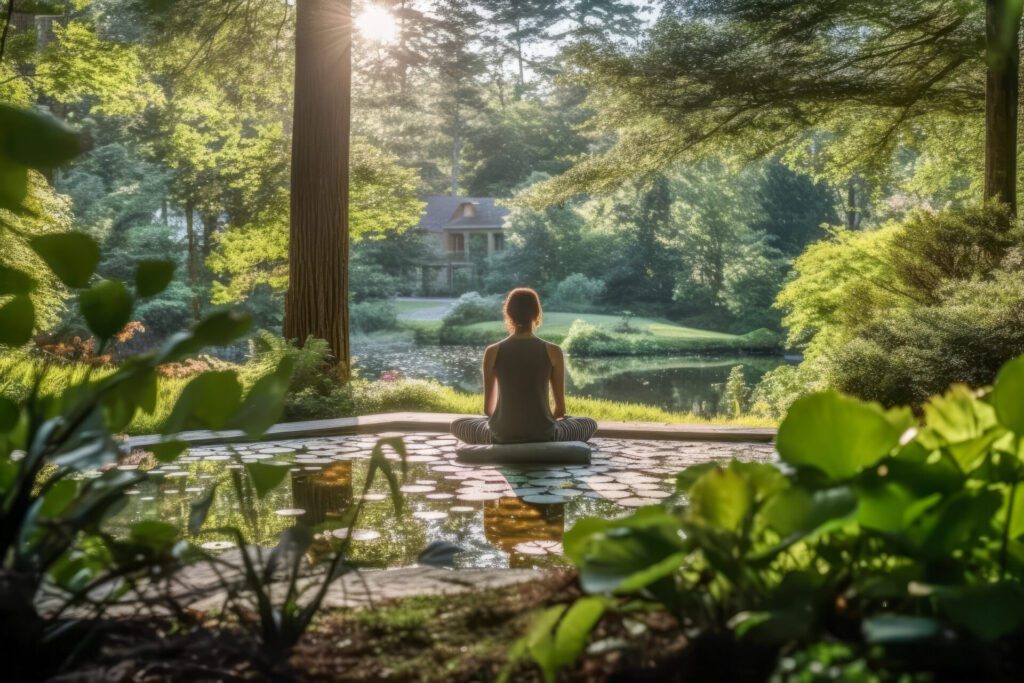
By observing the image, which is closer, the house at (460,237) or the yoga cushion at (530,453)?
the yoga cushion at (530,453)

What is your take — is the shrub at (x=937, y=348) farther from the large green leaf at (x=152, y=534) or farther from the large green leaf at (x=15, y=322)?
the large green leaf at (x=15, y=322)

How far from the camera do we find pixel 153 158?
88.6 feet

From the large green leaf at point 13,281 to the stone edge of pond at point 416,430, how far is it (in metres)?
5.29

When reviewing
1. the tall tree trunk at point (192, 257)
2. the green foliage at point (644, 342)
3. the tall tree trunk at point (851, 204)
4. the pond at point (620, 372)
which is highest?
the tall tree trunk at point (851, 204)

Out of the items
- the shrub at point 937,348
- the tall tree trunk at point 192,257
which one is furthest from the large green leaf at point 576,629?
the tall tree trunk at point 192,257

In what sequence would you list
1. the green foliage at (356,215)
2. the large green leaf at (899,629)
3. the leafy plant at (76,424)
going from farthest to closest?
1. the green foliage at (356,215)
2. the leafy plant at (76,424)
3. the large green leaf at (899,629)

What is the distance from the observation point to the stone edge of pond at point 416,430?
704 cm

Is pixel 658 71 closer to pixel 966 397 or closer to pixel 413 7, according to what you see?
pixel 413 7

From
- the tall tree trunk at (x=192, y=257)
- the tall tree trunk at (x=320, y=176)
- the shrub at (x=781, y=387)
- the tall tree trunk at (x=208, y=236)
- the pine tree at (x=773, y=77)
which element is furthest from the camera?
the tall tree trunk at (x=208, y=236)

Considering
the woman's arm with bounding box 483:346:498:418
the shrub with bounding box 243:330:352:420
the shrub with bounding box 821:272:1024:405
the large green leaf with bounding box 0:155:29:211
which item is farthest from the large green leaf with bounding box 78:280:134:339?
the shrub with bounding box 243:330:352:420

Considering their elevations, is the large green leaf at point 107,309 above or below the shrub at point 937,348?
above

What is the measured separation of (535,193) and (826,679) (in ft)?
37.7

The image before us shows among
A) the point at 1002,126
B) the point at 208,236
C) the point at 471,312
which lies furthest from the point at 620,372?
the point at 1002,126

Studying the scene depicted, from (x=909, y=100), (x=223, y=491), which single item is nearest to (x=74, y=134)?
(x=223, y=491)
